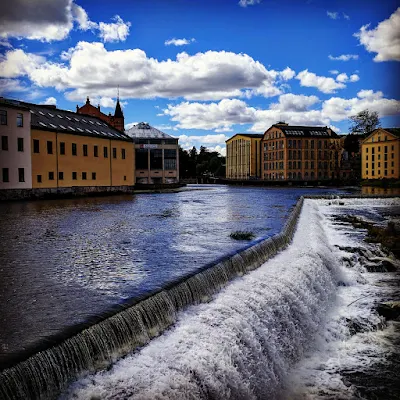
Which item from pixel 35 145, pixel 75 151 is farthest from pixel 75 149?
pixel 35 145

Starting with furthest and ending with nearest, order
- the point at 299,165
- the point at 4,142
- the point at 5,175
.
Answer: the point at 299,165 < the point at 4,142 < the point at 5,175

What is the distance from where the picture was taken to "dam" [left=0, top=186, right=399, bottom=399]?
451 cm

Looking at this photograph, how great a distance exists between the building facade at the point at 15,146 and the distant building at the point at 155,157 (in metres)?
37.1

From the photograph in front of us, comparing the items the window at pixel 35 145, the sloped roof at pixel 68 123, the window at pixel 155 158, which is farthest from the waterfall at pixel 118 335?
the window at pixel 155 158

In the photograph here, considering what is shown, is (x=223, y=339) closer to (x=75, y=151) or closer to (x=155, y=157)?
(x=75, y=151)

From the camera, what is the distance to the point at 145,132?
237 ft

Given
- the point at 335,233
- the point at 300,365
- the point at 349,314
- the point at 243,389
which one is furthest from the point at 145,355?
the point at 335,233

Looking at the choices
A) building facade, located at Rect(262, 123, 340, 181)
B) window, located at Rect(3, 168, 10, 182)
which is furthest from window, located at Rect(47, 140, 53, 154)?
building facade, located at Rect(262, 123, 340, 181)

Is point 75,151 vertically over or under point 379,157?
under

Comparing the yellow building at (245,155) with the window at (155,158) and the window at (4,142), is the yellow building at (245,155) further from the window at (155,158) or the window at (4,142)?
the window at (4,142)

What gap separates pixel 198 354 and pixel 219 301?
1.86 m

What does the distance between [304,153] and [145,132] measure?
35.2 metres

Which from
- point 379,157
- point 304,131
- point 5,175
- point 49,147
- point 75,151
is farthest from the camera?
point 304,131

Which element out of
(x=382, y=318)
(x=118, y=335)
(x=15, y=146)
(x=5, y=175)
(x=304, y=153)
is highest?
(x=304, y=153)
